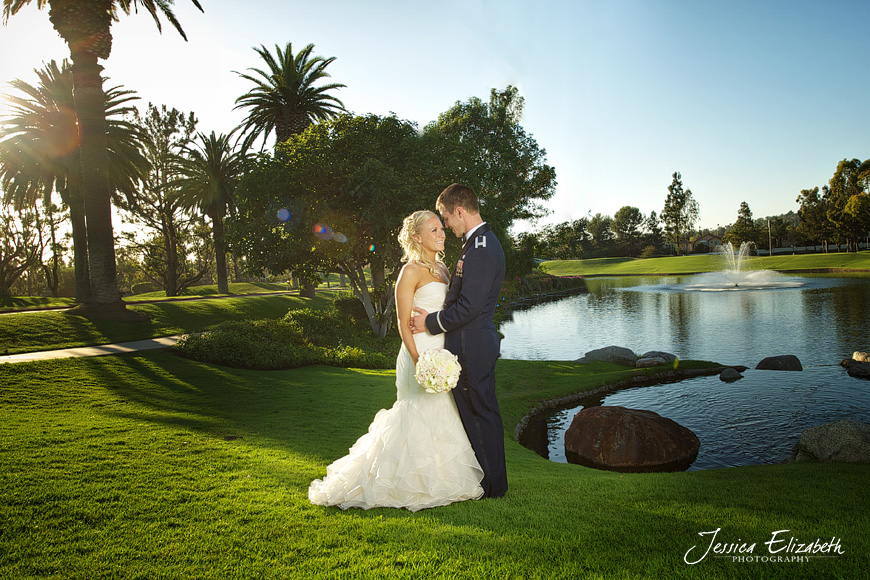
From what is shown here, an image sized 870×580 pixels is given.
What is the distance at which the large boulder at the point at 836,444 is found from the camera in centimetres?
841

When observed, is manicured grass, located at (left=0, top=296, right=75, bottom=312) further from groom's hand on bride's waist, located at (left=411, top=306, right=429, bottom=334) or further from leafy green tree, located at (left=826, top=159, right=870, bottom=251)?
leafy green tree, located at (left=826, top=159, right=870, bottom=251)

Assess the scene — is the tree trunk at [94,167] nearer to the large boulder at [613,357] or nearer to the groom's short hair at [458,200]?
the groom's short hair at [458,200]

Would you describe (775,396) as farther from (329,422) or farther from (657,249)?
(657,249)

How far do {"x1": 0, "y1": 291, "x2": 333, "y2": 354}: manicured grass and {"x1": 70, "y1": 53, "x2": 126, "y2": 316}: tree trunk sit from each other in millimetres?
1617

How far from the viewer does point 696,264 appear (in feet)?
292

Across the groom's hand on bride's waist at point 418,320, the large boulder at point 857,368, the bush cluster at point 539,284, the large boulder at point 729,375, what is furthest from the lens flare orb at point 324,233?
the bush cluster at point 539,284

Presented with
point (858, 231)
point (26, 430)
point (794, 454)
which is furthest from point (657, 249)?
point (26, 430)

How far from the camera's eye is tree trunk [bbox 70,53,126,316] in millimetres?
18469

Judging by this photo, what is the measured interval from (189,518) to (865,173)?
4001 inches

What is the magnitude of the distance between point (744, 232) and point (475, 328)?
11687cm

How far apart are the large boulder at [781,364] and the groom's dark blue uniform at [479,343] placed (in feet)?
59.3

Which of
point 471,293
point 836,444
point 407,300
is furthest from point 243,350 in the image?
point 836,444

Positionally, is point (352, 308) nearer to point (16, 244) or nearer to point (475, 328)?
point (475, 328)

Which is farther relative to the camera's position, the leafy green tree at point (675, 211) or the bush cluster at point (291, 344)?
the leafy green tree at point (675, 211)
